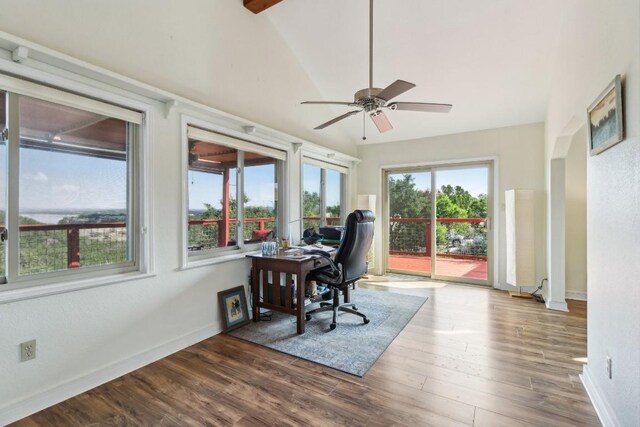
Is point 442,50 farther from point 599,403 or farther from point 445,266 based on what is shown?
point 599,403

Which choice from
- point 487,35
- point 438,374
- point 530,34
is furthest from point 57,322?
point 530,34

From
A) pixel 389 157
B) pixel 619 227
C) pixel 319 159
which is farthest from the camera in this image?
pixel 389 157

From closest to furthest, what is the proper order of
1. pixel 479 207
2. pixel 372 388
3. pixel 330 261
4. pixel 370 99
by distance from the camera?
pixel 372 388, pixel 370 99, pixel 330 261, pixel 479 207

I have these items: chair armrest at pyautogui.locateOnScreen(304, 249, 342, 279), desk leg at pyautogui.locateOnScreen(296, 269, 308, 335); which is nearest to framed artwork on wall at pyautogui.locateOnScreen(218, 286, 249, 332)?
desk leg at pyautogui.locateOnScreen(296, 269, 308, 335)

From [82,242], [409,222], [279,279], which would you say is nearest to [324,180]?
[409,222]

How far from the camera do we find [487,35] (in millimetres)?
3262

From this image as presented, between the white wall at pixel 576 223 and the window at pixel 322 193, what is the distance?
332 centimetres

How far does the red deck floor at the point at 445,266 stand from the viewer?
490 cm

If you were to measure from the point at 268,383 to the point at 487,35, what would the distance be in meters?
3.96

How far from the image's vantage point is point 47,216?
202 cm

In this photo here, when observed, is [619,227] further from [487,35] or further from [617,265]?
[487,35]

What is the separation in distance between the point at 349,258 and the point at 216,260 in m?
1.33

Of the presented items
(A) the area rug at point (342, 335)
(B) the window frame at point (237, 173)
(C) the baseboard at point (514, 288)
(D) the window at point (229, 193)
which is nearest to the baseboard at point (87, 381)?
(A) the area rug at point (342, 335)

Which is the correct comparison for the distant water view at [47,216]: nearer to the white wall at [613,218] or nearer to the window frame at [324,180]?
the window frame at [324,180]
